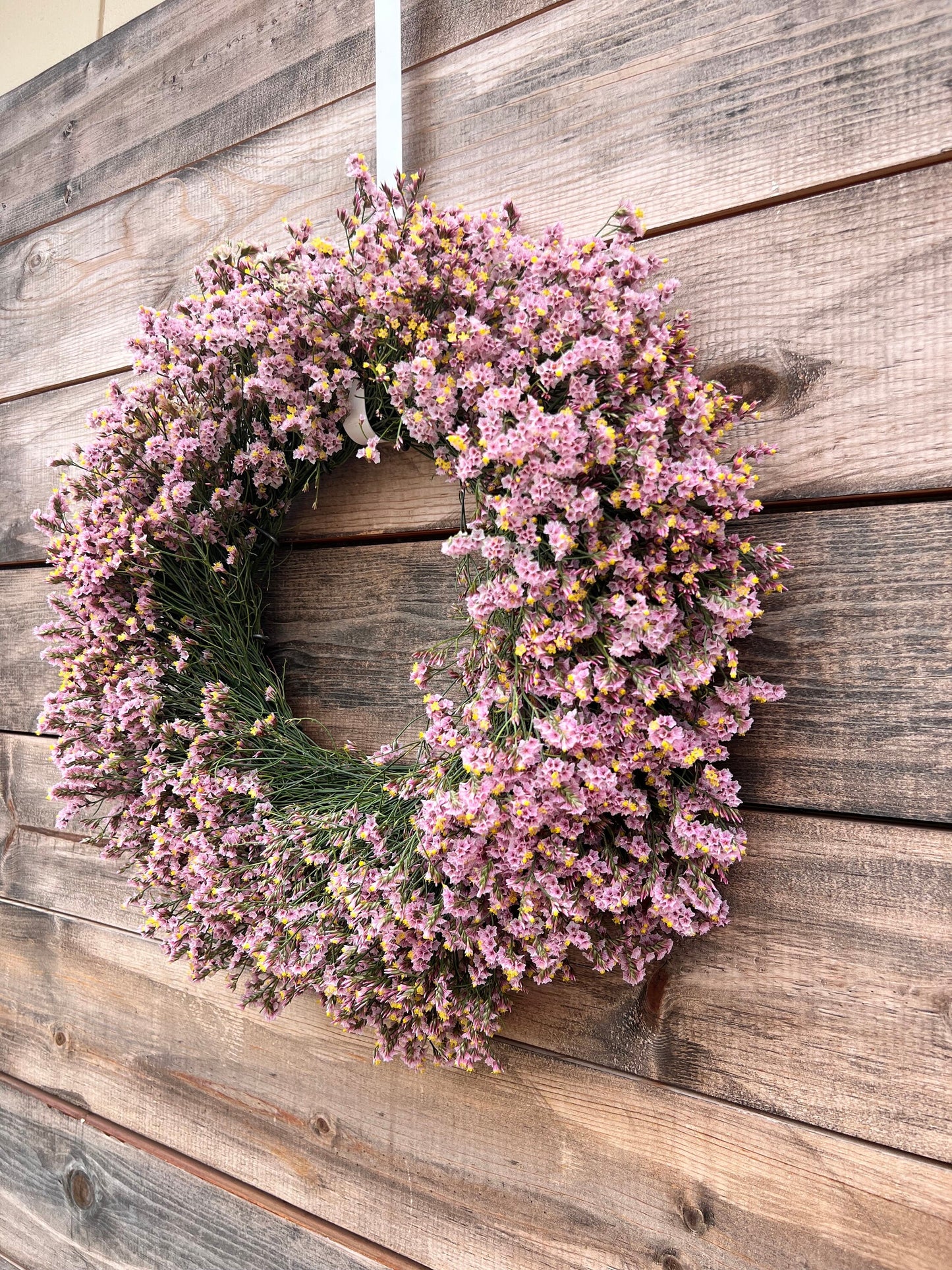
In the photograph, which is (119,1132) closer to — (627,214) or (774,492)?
(774,492)

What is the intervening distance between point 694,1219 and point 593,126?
1.18m

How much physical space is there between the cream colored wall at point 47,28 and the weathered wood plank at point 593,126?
1.41ft

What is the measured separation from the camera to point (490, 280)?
96 cm

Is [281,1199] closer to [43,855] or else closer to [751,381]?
[43,855]

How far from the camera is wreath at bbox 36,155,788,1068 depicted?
85 centimetres

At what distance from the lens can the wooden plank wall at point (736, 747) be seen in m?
0.87

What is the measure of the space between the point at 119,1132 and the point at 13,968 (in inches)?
14.5

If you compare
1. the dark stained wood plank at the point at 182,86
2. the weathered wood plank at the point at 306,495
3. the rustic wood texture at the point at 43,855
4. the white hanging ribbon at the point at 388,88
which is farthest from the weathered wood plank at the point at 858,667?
the rustic wood texture at the point at 43,855

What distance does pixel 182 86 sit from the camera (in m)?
1.49

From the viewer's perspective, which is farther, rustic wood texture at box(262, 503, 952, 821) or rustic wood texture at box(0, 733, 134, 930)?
rustic wood texture at box(0, 733, 134, 930)

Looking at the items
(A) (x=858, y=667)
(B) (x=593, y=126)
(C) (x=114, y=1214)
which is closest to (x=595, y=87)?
(B) (x=593, y=126)

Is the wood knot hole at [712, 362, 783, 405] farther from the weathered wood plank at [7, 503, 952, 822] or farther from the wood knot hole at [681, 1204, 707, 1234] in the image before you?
the wood knot hole at [681, 1204, 707, 1234]

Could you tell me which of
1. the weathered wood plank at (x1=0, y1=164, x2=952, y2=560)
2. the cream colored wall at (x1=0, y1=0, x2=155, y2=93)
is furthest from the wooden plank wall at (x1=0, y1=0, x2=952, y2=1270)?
the cream colored wall at (x1=0, y1=0, x2=155, y2=93)

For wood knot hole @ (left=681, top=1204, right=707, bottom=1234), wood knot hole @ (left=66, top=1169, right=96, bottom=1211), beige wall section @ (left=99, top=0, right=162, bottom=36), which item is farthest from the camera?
beige wall section @ (left=99, top=0, right=162, bottom=36)
